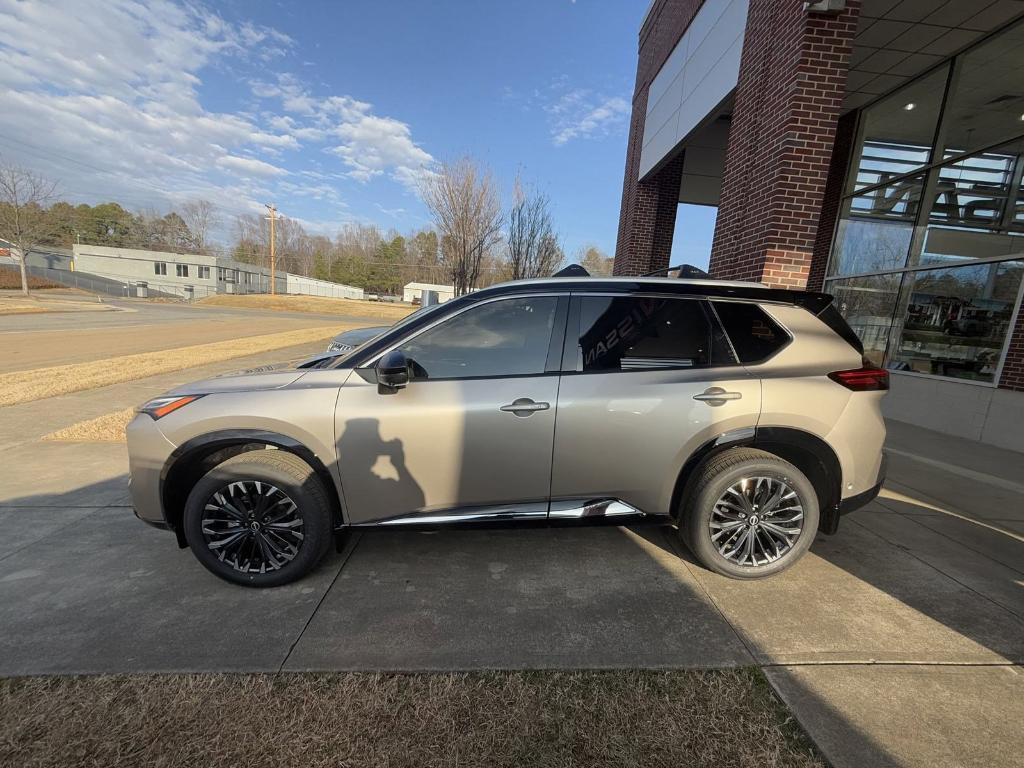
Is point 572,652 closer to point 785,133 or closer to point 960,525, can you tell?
point 960,525

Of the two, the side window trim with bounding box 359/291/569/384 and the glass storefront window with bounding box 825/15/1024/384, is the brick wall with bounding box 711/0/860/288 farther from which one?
the glass storefront window with bounding box 825/15/1024/384

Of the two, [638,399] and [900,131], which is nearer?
[638,399]

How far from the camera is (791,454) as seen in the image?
3023 mm

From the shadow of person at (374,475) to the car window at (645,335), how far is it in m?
1.22

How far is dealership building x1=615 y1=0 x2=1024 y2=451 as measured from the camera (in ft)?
17.3

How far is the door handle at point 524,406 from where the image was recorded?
Answer: 8.77ft

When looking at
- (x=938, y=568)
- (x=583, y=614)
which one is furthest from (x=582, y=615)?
(x=938, y=568)

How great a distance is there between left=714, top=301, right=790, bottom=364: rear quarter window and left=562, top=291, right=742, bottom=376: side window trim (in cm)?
4

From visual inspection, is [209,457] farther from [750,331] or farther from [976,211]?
[976,211]

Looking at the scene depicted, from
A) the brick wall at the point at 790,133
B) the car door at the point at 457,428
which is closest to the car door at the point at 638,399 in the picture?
the car door at the point at 457,428

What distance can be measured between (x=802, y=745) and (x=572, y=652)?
Answer: 97 cm

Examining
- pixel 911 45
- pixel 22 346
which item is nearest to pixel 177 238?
pixel 22 346

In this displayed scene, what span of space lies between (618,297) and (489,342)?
2.79ft

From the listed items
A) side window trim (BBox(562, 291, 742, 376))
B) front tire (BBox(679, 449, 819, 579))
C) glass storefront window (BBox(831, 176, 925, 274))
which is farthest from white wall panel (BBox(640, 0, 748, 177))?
front tire (BBox(679, 449, 819, 579))
